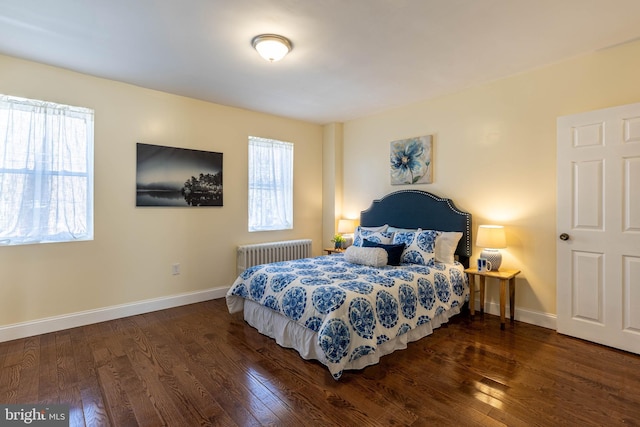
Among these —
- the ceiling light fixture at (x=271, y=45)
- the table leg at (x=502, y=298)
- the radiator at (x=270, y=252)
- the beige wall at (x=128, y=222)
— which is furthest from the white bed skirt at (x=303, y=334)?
the ceiling light fixture at (x=271, y=45)

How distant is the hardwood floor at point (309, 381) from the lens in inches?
70.9

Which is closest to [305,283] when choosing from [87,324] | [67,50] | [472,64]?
[87,324]

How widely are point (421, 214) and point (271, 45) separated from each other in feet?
8.72

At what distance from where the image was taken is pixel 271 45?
8.14ft

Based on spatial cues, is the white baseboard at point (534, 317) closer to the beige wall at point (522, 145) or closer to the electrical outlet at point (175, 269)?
the beige wall at point (522, 145)

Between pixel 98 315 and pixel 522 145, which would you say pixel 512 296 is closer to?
pixel 522 145

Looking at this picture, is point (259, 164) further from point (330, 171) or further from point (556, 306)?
point (556, 306)

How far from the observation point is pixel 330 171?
5184 mm

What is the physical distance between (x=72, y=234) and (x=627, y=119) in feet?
17.3

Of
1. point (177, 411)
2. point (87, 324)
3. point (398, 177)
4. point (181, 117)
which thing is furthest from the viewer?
point (398, 177)

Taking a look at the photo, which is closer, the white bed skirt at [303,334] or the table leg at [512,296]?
the white bed skirt at [303,334]

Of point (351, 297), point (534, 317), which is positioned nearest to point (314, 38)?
point (351, 297)

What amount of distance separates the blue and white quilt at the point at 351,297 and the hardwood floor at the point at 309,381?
0.80 ft

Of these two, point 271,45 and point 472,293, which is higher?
point 271,45
